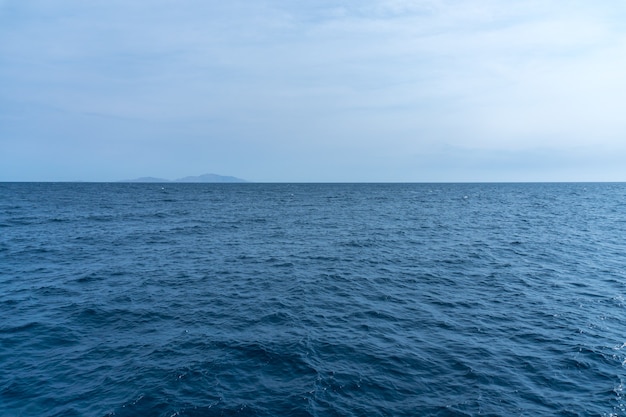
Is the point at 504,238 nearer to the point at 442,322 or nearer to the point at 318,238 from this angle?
the point at 318,238

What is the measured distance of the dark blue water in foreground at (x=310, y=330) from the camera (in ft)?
47.7

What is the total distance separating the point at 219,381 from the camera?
1561cm

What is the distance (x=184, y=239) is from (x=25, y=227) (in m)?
30.1

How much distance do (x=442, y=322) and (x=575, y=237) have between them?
43990 mm

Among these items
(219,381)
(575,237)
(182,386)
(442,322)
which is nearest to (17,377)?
(182,386)

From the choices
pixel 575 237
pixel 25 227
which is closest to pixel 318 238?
pixel 575 237

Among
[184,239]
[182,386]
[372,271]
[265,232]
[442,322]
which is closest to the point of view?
[182,386]

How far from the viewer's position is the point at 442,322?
877 inches

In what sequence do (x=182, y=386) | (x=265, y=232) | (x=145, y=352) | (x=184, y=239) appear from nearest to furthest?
(x=182, y=386) < (x=145, y=352) < (x=184, y=239) < (x=265, y=232)

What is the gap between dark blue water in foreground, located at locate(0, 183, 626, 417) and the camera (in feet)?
47.7

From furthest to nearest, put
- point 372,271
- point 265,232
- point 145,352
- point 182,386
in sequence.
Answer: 1. point 265,232
2. point 372,271
3. point 145,352
4. point 182,386

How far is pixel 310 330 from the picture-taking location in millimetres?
21016

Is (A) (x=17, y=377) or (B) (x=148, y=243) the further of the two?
(B) (x=148, y=243)

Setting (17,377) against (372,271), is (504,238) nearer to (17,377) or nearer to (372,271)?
(372,271)
